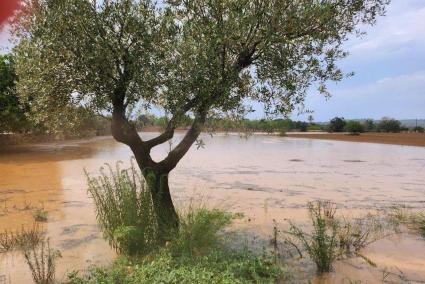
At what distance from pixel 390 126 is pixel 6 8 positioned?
80042mm

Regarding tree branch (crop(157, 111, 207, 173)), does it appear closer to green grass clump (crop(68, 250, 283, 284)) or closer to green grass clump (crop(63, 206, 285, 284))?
green grass clump (crop(63, 206, 285, 284))

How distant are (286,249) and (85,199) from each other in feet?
32.1

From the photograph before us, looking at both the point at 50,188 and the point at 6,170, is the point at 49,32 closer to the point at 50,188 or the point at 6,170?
the point at 50,188

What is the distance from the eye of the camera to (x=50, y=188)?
63.8 feet

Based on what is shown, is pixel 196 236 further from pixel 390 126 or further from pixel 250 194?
pixel 390 126

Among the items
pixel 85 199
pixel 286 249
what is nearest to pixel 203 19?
pixel 286 249

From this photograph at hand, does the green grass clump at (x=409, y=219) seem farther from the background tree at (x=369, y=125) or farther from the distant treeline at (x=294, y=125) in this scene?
the background tree at (x=369, y=125)

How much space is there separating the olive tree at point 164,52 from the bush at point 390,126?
7068 centimetres

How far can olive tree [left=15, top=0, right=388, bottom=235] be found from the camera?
8094 millimetres

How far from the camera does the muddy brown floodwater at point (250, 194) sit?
911cm

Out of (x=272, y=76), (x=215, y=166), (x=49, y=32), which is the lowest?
(x=215, y=166)

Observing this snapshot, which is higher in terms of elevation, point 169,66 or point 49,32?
point 49,32

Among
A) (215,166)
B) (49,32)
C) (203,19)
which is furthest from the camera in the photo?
(215,166)

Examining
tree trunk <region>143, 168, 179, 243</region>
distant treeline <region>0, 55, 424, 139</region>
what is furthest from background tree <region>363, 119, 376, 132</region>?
tree trunk <region>143, 168, 179, 243</region>
